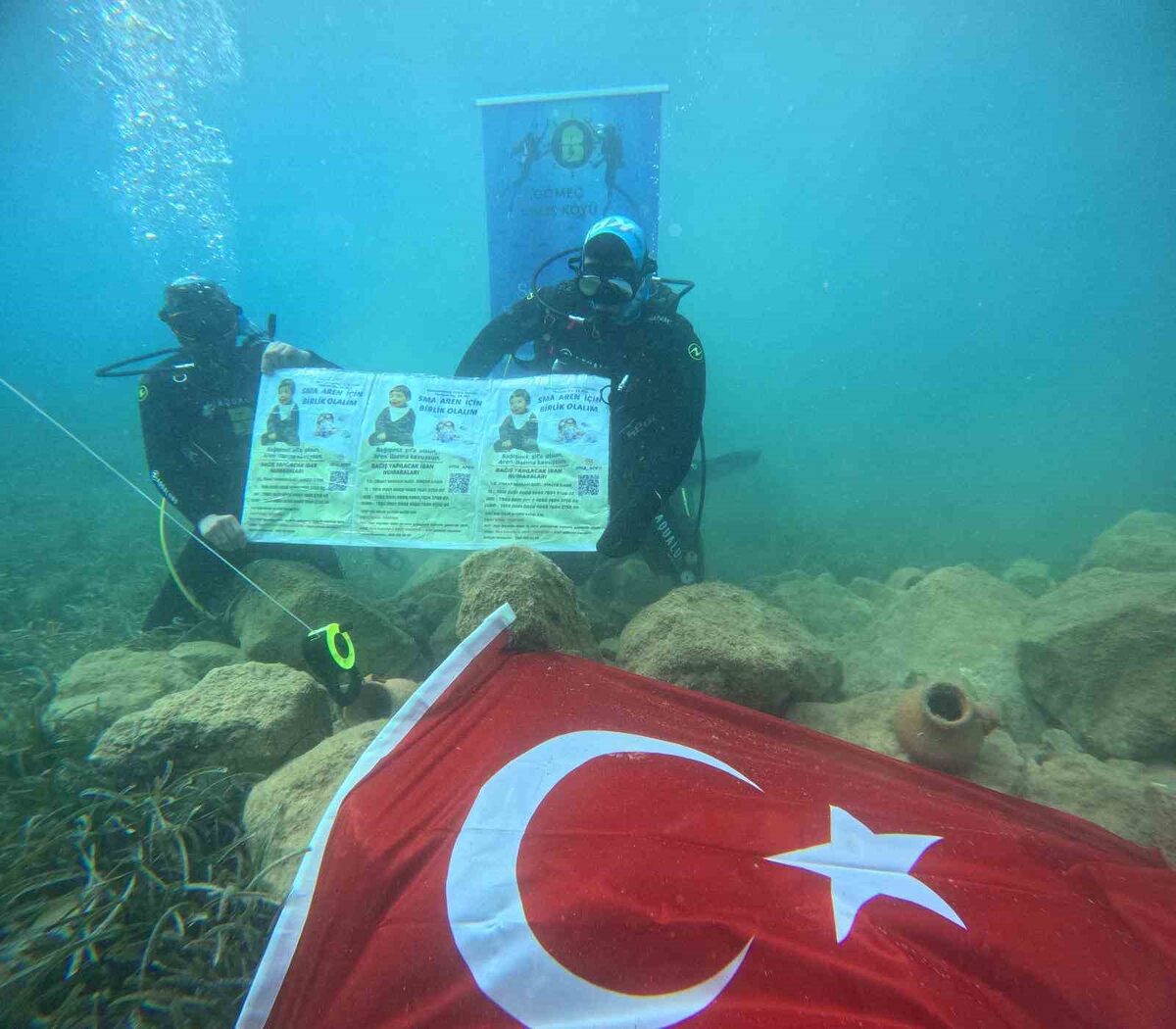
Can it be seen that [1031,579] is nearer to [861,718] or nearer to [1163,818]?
[1163,818]

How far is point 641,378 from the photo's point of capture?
A: 15.1 ft

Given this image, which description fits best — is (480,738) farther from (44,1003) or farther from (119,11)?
(119,11)

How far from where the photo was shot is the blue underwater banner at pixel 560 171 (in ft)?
23.2

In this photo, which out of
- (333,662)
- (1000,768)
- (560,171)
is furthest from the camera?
(560,171)

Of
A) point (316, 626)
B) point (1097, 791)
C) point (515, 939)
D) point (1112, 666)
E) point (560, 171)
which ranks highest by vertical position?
point (560, 171)

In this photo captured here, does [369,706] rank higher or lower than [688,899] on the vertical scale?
lower

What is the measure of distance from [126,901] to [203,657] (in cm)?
225

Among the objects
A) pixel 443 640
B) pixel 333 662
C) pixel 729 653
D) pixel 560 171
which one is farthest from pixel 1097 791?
pixel 560 171

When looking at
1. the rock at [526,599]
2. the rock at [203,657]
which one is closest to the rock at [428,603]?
the rock at [203,657]

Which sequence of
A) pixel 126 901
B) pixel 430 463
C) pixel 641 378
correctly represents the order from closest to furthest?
1. pixel 126 901
2. pixel 430 463
3. pixel 641 378

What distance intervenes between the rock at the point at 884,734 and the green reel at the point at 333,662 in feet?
8.11

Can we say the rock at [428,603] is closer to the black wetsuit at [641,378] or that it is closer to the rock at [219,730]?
the rock at [219,730]

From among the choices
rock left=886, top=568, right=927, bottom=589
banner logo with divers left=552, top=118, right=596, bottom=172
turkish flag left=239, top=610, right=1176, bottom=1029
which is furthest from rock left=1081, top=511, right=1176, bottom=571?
banner logo with divers left=552, top=118, right=596, bottom=172

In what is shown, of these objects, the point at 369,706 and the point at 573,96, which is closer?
the point at 369,706
